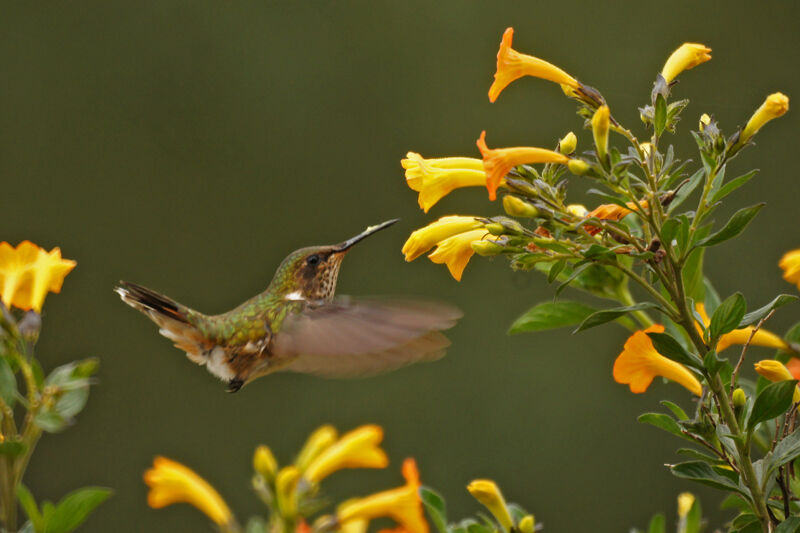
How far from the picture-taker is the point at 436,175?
1760mm

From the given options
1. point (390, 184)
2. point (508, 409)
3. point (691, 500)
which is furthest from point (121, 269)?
point (691, 500)

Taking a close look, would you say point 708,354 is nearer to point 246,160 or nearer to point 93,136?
point 246,160

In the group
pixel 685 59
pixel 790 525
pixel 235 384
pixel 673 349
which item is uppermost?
pixel 685 59

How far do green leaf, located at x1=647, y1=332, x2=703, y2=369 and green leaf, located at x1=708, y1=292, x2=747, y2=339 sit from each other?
0.05m

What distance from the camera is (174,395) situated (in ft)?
21.8

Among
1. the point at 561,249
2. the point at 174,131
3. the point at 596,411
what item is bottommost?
the point at 596,411

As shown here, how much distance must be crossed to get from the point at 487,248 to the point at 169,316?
98 centimetres

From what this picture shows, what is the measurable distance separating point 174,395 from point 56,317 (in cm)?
95

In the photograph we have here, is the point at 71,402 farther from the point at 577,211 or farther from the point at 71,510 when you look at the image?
the point at 577,211

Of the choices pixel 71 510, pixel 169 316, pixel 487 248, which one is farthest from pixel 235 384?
pixel 487 248

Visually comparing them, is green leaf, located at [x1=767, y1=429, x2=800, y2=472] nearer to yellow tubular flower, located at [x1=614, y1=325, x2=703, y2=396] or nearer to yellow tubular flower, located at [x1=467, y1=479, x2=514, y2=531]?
yellow tubular flower, located at [x1=614, y1=325, x2=703, y2=396]

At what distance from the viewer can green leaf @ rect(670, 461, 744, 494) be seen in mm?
1436

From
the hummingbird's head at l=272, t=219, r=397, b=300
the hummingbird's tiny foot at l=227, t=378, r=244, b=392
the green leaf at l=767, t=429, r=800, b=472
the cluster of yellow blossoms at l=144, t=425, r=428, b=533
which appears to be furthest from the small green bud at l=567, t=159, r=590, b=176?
the hummingbird's tiny foot at l=227, t=378, r=244, b=392

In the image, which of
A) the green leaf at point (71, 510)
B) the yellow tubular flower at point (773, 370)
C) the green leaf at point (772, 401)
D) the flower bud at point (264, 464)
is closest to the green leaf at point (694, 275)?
the yellow tubular flower at point (773, 370)
